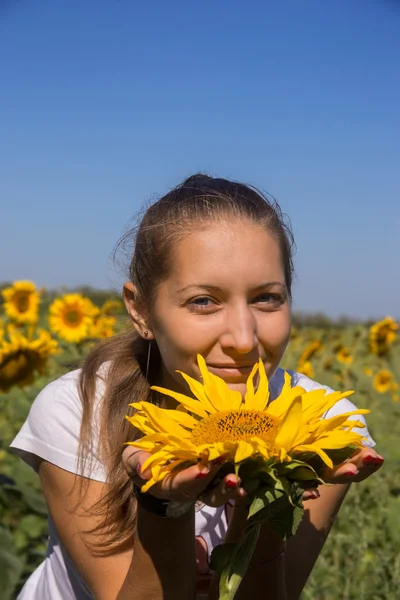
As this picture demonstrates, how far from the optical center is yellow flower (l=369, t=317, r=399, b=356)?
5527 mm

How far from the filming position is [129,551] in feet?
4.99

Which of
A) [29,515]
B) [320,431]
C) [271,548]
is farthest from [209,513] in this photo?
[29,515]

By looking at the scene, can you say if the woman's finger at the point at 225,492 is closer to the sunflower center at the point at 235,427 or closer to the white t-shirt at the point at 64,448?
the sunflower center at the point at 235,427

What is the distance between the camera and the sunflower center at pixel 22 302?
5.08 meters

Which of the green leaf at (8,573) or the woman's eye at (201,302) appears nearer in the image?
the woman's eye at (201,302)

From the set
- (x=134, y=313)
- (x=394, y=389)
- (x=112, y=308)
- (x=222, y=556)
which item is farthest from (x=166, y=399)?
(x=112, y=308)

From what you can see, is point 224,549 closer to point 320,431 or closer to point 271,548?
point 320,431

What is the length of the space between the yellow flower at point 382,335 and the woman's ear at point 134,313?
13.0ft

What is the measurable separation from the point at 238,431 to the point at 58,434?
2.47 ft

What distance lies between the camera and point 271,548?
130cm

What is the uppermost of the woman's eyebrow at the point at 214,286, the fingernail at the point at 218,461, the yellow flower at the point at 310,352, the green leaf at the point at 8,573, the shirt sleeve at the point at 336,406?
the woman's eyebrow at the point at 214,286

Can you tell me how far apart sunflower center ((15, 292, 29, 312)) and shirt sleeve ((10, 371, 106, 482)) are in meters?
3.37

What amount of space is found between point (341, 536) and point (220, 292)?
147 centimetres

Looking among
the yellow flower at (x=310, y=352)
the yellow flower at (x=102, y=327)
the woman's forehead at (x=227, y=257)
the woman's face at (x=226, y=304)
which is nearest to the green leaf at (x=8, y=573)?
the woman's face at (x=226, y=304)
